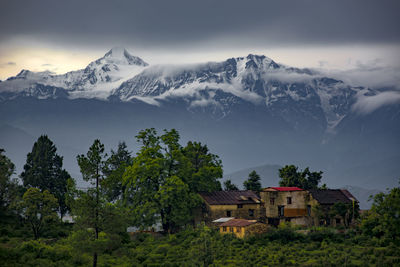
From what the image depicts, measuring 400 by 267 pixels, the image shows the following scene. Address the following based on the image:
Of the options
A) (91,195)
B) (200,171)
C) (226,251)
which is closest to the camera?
(91,195)

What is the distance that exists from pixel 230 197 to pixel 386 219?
34.3 m

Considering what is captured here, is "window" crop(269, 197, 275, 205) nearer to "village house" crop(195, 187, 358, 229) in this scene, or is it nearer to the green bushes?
"village house" crop(195, 187, 358, 229)

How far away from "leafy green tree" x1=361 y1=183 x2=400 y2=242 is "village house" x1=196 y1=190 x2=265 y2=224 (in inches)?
1029

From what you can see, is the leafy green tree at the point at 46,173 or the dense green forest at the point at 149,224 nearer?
the dense green forest at the point at 149,224

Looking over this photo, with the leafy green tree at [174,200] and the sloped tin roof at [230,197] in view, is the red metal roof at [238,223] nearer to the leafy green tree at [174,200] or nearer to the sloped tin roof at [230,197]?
the leafy green tree at [174,200]

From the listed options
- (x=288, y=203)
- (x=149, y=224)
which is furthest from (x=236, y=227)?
(x=288, y=203)

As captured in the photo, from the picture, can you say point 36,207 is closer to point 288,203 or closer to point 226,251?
point 226,251

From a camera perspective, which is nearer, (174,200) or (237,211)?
(174,200)

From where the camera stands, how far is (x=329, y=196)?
112m

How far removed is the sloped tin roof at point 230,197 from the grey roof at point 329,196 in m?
10.8

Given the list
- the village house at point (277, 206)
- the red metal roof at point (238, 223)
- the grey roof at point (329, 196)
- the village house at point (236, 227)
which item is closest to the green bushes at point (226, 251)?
the village house at point (236, 227)

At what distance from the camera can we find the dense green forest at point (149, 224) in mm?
72375

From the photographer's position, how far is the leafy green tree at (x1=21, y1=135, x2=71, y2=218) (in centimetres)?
10806

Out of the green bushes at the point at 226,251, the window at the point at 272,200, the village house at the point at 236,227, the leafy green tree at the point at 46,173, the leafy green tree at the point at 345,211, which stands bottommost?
the green bushes at the point at 226,251
